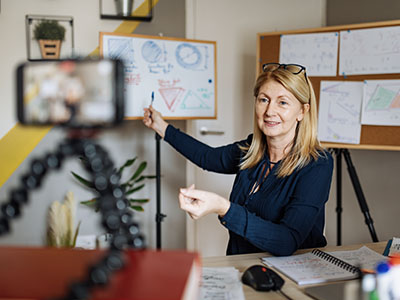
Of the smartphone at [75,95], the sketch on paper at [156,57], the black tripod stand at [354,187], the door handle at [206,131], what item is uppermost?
the sketch on paper at [156,57]

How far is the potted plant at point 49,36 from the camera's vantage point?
2762 millimetres

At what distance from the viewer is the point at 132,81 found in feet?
8.55

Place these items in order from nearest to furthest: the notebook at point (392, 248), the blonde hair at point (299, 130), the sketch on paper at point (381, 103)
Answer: the notebook at point (392, 248), the blonde hair at point (299, 130), the sketch on paper at point (381, 103)

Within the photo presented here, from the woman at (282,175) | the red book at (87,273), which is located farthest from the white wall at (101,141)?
the red book at (87,273)

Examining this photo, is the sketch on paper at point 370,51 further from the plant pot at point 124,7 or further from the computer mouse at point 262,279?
the computer mouse at point 262,279

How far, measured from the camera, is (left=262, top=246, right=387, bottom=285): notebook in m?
1.22

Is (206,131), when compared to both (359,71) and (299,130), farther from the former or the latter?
(299,130)

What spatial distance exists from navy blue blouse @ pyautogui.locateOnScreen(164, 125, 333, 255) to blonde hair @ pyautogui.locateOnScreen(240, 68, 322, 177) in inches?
1.1

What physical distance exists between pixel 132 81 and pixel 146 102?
0.51 ft

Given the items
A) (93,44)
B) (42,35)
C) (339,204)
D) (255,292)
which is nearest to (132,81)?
(93,44)

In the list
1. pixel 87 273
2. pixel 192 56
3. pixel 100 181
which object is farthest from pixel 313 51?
pixel 87 273

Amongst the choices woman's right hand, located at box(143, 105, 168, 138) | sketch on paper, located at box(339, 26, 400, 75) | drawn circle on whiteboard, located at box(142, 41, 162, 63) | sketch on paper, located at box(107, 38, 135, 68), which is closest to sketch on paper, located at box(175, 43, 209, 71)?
drawn circle on whiteboard, located at box(142, 41, 162, 63)

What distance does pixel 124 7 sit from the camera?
289cm

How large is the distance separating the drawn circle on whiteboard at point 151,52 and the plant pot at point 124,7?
1.40ft
